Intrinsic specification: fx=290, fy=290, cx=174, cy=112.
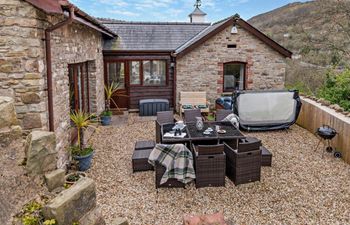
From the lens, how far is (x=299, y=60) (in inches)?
906

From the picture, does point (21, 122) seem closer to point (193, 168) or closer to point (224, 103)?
point (193, 168)

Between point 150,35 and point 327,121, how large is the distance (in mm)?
8905

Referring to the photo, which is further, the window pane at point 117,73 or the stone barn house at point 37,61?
the window pane at point 117,73

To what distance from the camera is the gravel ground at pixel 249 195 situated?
4.98 m

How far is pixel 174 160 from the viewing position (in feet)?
18.8

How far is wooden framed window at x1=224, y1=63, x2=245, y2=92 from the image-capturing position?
13227 millimetres

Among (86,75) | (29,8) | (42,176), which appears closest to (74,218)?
(42,176)

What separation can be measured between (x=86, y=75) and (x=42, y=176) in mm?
7245

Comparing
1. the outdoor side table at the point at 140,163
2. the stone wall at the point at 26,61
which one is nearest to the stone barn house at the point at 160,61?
the stone wall at the point at 26,61

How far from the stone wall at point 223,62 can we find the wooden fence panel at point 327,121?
3.01 m

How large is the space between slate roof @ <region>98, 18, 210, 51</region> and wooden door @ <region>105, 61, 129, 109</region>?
760mm

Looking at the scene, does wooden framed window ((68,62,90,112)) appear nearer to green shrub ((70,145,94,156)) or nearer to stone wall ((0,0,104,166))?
green shrub ((70,145,94,156))

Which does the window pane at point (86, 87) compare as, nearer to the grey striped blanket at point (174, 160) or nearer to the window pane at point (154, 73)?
the window pane at point (154, 73)

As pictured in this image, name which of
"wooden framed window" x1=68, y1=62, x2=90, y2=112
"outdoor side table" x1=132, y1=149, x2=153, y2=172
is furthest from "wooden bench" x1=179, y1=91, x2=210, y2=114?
"outdoor side table" x1=132, y1=149, x2=153, y2=172
